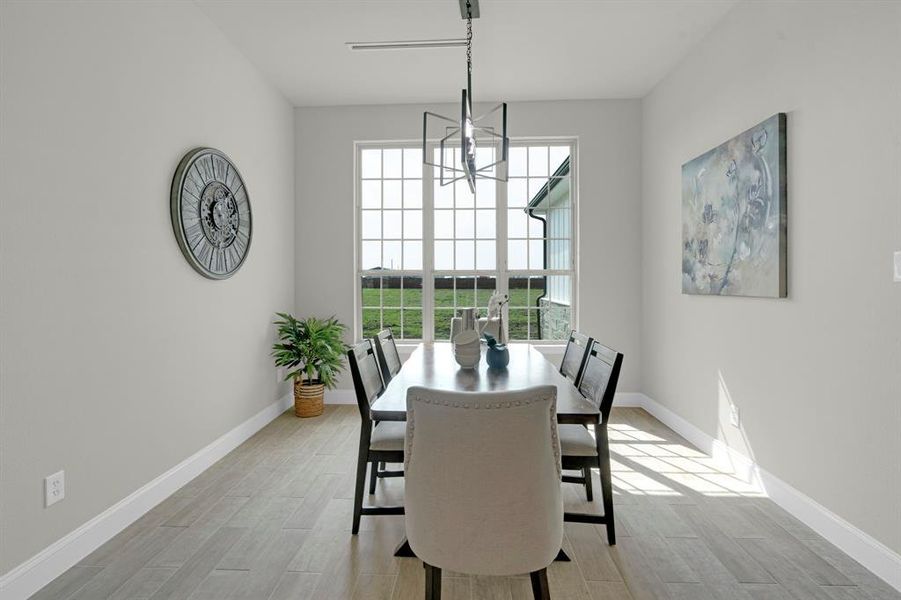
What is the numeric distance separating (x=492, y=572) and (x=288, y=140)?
4361mm

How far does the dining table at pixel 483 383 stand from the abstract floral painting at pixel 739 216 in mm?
1346

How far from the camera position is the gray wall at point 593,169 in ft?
15.3

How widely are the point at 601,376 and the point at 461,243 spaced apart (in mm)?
2891

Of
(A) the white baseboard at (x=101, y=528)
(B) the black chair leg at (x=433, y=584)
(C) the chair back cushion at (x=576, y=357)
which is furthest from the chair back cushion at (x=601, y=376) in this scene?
(A) the white baseboard at (x=101, y=528)

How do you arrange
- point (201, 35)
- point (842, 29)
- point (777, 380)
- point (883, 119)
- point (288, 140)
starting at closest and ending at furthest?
point (883, 119), point (842, 29), point (777, 380), point (201, 35), point (288, 140)

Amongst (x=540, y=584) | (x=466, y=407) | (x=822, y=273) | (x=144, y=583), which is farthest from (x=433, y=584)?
(x=822, y=273)

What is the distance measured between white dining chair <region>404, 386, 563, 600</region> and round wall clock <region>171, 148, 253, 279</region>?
7.37 ft

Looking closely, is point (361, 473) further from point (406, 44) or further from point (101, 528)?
point (406, 44)

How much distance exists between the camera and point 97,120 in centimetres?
228

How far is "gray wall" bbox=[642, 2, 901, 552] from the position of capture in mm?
2000

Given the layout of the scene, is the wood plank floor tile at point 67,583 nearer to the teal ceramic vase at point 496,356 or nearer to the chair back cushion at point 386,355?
the chair back cushion at point 386,355

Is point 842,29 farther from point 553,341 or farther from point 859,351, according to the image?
point 553,341

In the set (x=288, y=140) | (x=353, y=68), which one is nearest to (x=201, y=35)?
(x=353, y=68)

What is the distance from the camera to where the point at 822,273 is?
235cm
